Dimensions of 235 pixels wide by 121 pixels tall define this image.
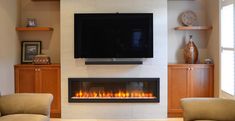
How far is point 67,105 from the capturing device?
5.77 meters

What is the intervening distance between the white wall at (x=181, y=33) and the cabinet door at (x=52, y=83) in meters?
2.24

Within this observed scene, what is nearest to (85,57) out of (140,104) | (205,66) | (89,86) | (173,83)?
(89,86)

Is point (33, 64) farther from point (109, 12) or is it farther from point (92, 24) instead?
point (109, 12)

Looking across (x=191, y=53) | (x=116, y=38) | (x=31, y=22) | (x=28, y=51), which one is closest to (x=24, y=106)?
(x=116, y=38)

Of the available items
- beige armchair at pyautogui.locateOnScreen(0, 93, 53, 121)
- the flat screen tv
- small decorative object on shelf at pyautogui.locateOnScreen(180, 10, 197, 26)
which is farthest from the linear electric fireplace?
beige armchair at pyautogui.locateOnScreen(0, 93, 53, 121)

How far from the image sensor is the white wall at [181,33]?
244 inches

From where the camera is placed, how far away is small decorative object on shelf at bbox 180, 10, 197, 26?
6.12 metres

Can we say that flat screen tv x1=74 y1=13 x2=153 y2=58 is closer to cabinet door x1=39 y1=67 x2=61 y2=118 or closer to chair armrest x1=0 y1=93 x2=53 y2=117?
cabinet door x1=39 y1=67 x2=61 y2=118

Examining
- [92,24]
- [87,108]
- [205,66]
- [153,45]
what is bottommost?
[87,108]

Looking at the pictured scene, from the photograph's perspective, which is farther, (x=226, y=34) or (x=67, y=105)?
(x=67, y=105)

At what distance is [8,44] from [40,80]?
2.85 ft

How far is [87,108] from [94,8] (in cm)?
184

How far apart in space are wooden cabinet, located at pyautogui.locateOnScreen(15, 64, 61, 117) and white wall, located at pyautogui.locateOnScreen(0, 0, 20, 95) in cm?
16

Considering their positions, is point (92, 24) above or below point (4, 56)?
above
